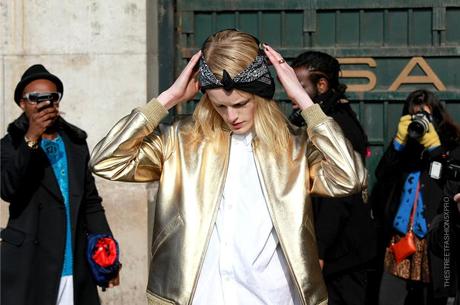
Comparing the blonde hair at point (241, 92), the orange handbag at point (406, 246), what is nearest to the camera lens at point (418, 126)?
the orange handbag at point (406, 246)

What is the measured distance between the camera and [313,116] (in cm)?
377

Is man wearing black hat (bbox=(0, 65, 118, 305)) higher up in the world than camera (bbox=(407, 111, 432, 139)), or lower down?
lower down

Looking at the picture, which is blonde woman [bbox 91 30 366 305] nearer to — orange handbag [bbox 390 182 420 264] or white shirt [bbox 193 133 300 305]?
white shirt [bbox 193 133 300 305]

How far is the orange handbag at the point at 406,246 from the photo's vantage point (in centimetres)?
633

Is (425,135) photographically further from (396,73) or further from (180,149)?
(180,149)

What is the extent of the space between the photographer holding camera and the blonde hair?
2680mm

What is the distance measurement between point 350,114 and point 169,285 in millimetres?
2540

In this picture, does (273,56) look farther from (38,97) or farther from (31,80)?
(31,80)

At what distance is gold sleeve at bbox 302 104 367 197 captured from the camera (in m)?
3.73

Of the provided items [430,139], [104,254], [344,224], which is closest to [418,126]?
[430,139]

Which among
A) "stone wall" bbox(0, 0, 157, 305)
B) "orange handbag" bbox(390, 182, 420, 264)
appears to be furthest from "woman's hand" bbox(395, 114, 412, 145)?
"stone wall" bbox(0, 0, 157, 305)

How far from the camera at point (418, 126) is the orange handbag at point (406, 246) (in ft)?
1.34

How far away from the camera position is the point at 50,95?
5203mm

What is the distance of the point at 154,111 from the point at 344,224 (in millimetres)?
2149
